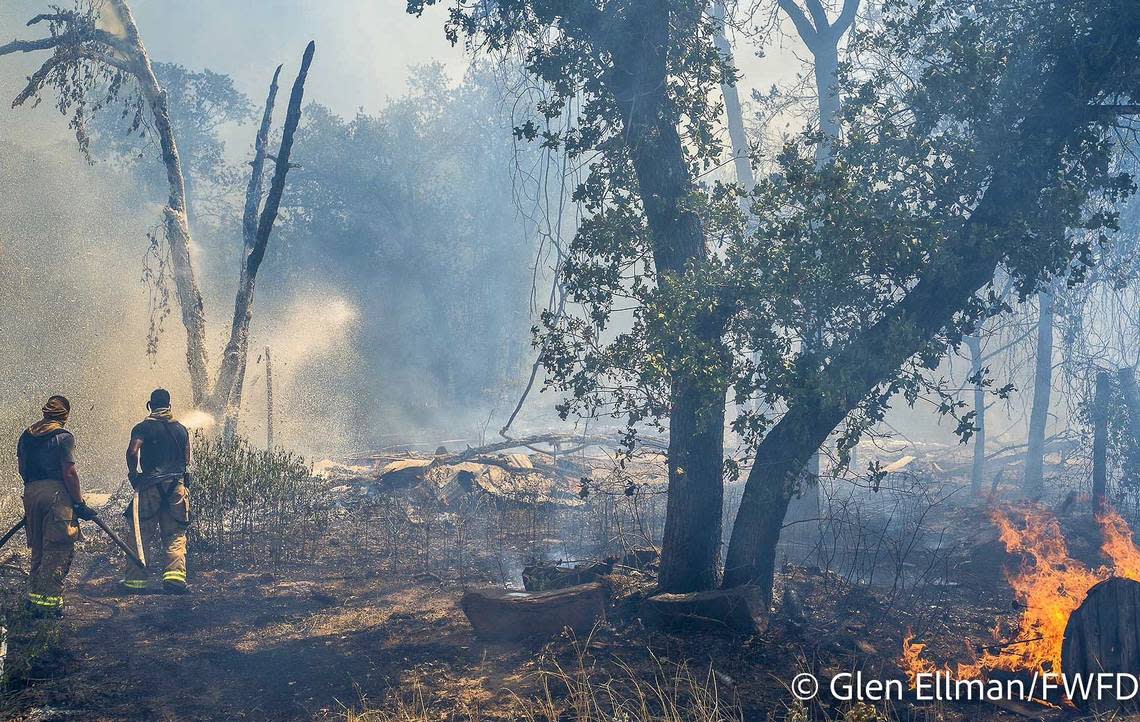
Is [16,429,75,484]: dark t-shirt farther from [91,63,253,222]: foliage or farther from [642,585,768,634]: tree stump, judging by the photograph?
[91,63,253,222]: foliage

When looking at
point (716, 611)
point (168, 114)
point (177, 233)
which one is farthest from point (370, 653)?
point (168, 114)

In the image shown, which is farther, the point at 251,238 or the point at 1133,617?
the point at 251,238

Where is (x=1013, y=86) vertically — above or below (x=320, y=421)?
above

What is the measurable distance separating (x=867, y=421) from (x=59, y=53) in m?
14.5

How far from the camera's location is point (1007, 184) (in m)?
6.73

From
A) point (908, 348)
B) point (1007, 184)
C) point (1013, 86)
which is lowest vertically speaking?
point (908, 348)

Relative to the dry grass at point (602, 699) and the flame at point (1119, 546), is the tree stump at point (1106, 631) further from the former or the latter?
the flame at point (1119, 546)

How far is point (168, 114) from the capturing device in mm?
13625

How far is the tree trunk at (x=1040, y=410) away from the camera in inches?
714

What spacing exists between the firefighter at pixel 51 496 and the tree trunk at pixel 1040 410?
18156mm

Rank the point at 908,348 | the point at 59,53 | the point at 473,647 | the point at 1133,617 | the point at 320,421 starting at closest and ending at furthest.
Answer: the point at 1133,617
the point at 908,348
the point at 473,647
the point at 59,53
the point at 320,421

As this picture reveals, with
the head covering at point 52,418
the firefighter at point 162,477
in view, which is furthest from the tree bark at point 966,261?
the head covering at point 52,418

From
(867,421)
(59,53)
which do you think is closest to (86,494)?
(59,53)

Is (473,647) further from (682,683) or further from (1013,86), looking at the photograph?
(1013,86)
